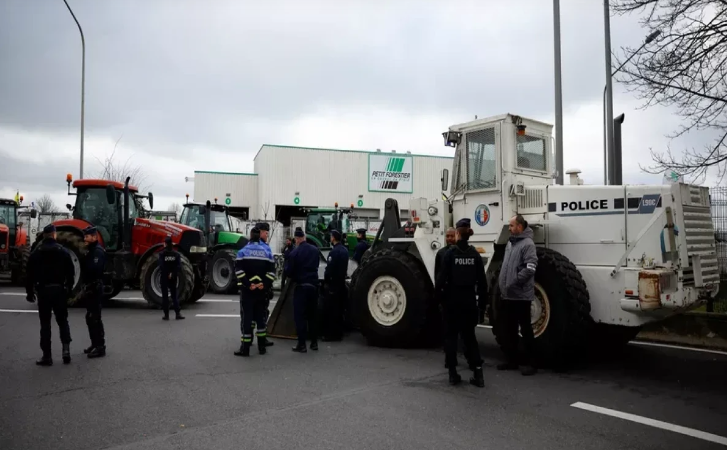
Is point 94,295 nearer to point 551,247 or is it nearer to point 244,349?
point 244,349

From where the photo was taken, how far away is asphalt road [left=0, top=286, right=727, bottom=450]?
4.71m

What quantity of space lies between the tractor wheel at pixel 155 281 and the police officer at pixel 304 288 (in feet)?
16.3

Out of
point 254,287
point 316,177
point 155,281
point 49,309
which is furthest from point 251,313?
point 316,177

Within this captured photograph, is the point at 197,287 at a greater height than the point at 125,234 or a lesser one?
lesser

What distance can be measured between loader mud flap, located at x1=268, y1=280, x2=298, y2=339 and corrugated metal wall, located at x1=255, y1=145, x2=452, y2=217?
104 feet

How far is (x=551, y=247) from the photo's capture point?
25.2ft

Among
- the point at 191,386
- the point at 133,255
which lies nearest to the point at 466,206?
the point at 191,386

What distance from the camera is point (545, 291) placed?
7.03 m

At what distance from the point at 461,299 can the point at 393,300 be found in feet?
7.06

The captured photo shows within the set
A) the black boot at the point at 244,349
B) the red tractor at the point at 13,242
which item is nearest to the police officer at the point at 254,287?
the black boot at the point at 244,349

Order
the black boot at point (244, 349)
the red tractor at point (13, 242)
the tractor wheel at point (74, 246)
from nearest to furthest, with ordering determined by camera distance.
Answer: the black boot at point (244, 349), the tractor wheel at point (74, 246), the red tractor at point (13, 242)

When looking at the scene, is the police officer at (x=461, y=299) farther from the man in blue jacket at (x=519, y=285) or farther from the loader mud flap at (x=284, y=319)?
the loader mud flap at (x=284, y=319)

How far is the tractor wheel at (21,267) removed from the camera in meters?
17.6

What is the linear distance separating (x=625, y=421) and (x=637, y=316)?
1.89 m
